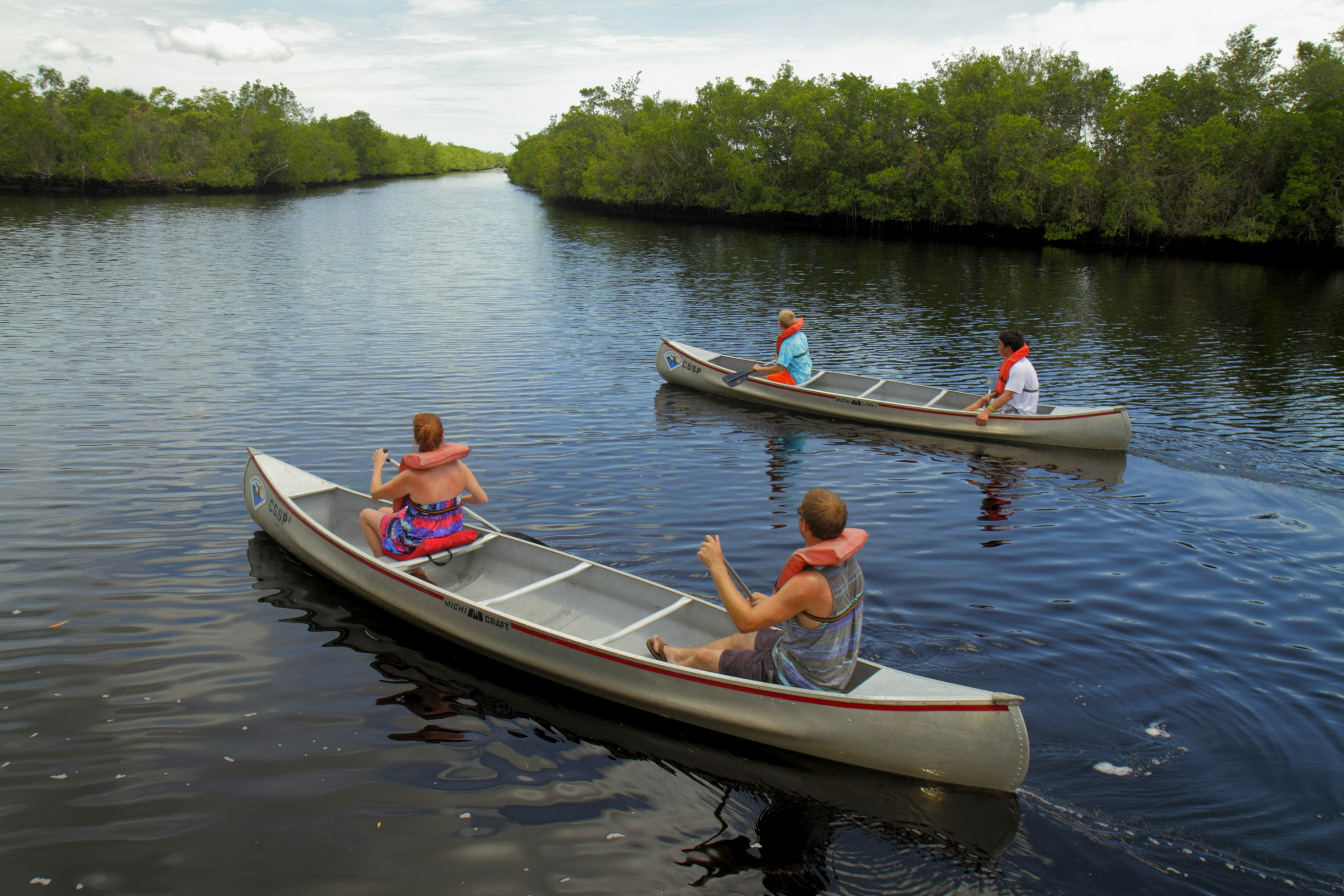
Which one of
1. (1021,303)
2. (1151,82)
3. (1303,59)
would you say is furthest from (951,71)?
(1021,303)

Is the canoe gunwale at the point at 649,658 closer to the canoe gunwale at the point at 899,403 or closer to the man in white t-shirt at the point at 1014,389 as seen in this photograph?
the canoe gunwale at the point at 899,403

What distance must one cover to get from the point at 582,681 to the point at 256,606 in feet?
12.5

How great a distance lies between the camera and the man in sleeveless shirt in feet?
17.6

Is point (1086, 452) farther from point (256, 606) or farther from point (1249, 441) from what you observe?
point (256, 606)

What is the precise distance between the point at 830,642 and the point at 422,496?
4.36m

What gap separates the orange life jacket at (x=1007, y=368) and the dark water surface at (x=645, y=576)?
1.08m

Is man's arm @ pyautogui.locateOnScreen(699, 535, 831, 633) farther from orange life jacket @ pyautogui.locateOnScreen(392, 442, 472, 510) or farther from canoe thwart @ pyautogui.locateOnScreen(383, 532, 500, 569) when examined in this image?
canoe thwart @ pyautogui.locateOnScreen(383, 532, 500, 569)

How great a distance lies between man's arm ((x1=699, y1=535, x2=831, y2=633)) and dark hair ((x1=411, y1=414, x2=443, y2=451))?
3425 millimetres

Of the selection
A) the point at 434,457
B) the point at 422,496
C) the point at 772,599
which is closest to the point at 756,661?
the point at 772,599

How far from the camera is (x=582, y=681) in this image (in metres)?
6.71

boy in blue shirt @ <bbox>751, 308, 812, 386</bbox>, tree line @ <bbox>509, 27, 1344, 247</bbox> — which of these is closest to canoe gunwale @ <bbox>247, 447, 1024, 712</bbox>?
boy in blue shirt @ <bbox>751, 308, 812, 386</bbox>

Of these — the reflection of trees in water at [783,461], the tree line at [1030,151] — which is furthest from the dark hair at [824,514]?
the tree line at [1030,151]

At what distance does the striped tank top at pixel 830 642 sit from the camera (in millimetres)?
5473

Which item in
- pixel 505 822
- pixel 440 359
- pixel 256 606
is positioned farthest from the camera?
pixel 440 359
